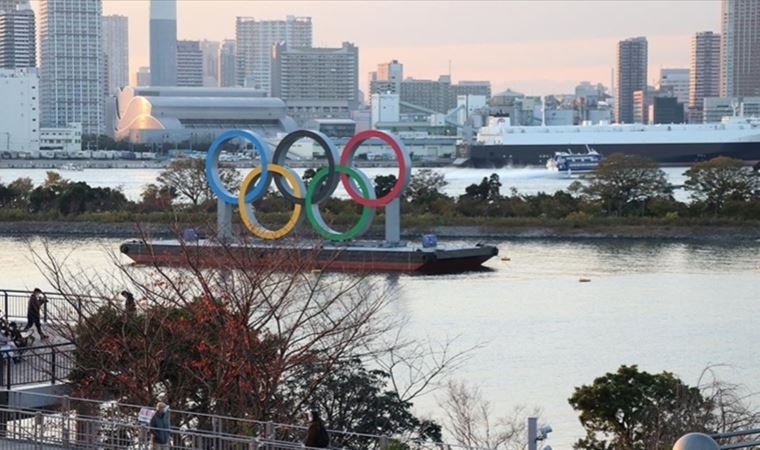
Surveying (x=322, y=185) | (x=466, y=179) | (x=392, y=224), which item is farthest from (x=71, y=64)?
(x=392, y=224)

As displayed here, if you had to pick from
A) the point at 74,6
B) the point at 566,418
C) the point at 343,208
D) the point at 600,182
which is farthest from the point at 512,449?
the point at 74,6

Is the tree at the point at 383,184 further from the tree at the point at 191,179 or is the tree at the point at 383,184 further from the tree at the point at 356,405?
the tree at the point at 356,405

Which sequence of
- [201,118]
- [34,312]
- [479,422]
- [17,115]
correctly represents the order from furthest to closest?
[17,115], [201,118], [479,422], [34,312]

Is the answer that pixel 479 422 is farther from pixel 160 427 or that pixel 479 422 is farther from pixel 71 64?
pixel 71 64

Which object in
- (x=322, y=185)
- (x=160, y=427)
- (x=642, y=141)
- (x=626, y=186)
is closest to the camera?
(x=160, y=427)

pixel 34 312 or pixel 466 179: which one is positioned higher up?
pixel 34 312

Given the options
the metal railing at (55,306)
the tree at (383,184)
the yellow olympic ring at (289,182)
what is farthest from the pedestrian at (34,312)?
the tree at (383,184)

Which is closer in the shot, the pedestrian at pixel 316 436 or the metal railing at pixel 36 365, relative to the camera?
the pedestrian at pixel 316 436

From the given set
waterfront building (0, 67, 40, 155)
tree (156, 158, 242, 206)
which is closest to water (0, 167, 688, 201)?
tree (156, 158, 242, 206)
